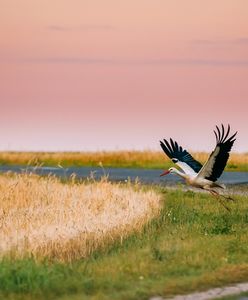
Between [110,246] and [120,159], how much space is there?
39037 millimetres

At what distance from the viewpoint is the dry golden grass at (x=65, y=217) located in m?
13.8

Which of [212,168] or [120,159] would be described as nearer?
[212,168]

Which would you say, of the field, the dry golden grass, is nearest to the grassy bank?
the dry golden grass

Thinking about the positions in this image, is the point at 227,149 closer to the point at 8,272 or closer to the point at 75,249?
the point at 75,249

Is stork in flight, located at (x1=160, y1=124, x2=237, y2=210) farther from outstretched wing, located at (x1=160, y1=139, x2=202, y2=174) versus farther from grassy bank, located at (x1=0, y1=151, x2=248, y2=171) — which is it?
grassy bank, located at (x1=0, y1=151, x2=248, y2=171)

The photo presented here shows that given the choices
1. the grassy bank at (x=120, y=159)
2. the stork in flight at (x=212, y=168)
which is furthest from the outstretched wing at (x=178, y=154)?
the grassy bank at (x=120, y=159)

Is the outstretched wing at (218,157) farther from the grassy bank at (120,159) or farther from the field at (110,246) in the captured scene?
the grassy bank at (120,159)

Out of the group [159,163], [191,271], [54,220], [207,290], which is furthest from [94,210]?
[159,163]

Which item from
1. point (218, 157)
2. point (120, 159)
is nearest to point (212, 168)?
point (218, 157)

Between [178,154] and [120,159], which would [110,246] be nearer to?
[178,154]

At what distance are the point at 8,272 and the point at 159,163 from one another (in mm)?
40426

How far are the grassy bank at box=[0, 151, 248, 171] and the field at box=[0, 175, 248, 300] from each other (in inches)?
1173

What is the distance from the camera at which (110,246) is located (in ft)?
50.5

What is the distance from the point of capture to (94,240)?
1516cm
